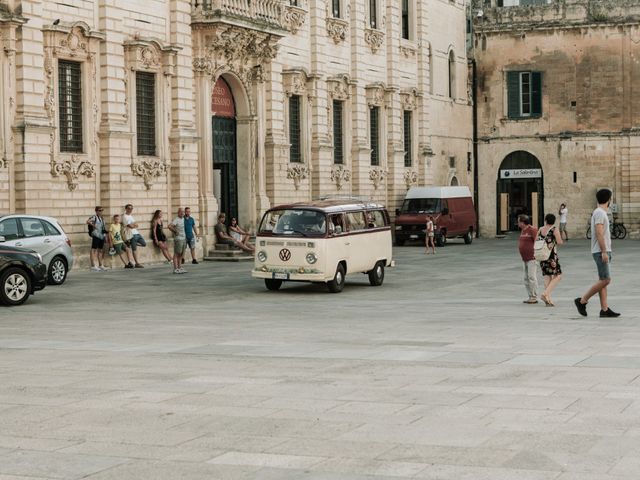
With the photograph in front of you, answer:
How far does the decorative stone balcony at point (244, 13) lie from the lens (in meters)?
34.8

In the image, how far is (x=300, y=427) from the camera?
30.0 feet

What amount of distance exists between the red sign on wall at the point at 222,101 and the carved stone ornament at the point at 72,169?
6643 millimetres

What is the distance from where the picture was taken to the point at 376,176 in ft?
153

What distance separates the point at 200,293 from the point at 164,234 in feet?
30.6

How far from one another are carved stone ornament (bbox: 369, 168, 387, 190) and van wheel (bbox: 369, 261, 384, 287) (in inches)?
769

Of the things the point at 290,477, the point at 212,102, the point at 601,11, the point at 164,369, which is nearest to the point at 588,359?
the point at 164,369

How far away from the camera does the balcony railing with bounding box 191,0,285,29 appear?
3481 cm

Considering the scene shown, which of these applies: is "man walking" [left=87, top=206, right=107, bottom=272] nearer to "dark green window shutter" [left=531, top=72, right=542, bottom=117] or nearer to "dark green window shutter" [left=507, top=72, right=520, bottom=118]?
"dark green window shutter" [left=507, top=72, right=520, bottom=118]

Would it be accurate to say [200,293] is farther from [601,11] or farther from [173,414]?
[601,11]

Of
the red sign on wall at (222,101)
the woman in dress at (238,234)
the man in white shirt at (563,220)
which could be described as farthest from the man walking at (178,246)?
the man in white shirt at (563,220)

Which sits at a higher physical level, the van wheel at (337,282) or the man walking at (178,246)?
the man walking at (178,246)

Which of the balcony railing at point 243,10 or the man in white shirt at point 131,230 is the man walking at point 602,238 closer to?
the man in white shirt at point 131,230

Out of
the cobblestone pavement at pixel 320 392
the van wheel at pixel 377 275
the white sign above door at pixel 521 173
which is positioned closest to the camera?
the cobblestone pavement at pixel 320 392

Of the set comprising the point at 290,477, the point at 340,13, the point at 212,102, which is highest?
the point at 340,13
